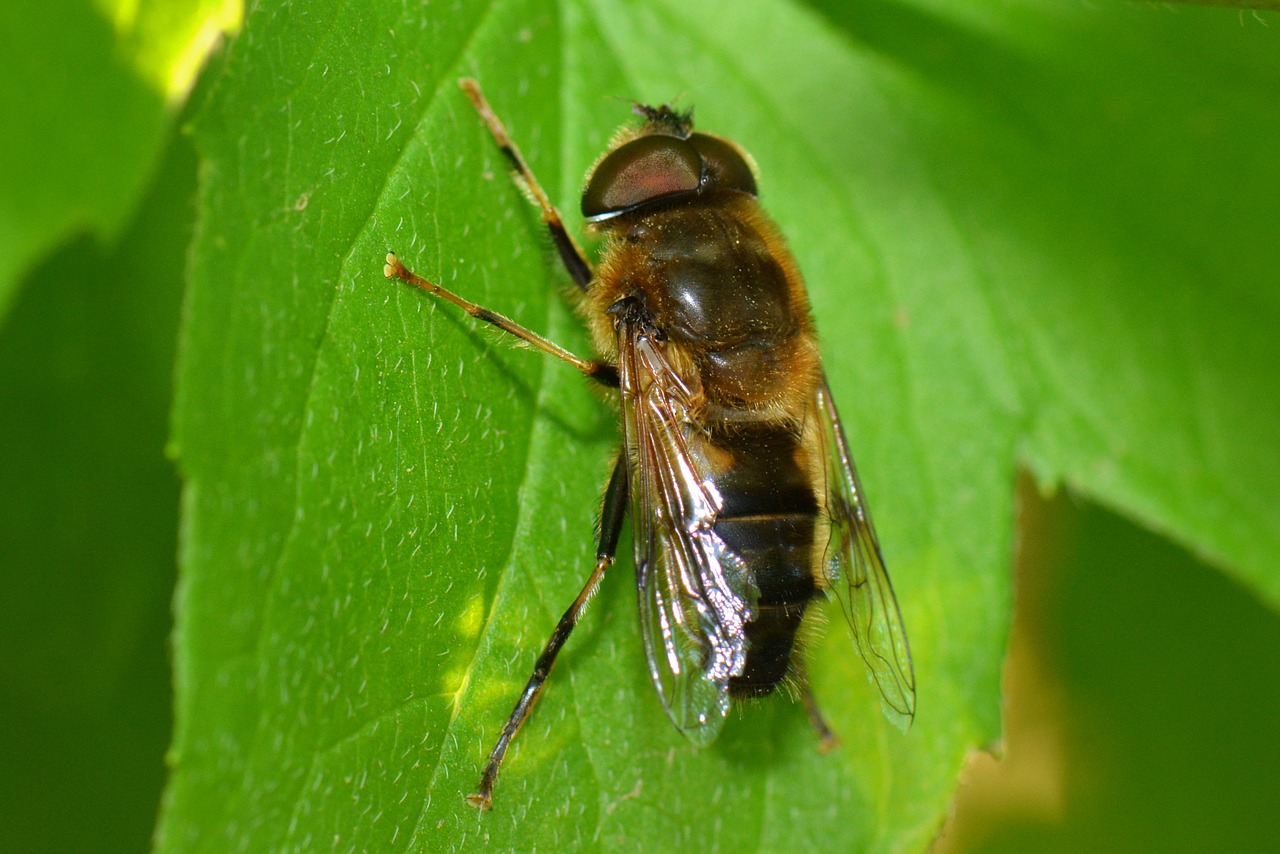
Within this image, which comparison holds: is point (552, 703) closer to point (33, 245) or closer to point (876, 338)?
point (876, 338)

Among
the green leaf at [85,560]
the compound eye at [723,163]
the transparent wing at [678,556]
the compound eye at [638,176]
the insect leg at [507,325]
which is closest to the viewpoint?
the insect leg at [507,325]

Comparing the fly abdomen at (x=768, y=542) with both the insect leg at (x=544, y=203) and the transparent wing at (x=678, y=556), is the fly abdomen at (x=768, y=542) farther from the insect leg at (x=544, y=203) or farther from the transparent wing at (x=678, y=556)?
the insect leg at (x=544, y=203)

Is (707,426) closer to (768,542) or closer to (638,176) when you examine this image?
(768,542)

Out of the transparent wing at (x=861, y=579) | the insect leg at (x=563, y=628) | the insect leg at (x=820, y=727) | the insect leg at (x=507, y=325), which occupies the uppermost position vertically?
the insect leg at (x=507, y=325)

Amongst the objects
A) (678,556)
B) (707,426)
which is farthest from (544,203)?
(678,556)

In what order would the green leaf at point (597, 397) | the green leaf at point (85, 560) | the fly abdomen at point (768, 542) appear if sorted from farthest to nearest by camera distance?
the green leaf at point (85, 560) → the fly abdomen at point (768, 542) → the green leaf at point (597, 397)

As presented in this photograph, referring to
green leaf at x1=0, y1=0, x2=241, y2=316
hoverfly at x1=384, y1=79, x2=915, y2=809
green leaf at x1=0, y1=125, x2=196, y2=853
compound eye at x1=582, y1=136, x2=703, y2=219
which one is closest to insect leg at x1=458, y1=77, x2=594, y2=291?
hoverfly at x1=384, y1=79, x2=915, y2=809

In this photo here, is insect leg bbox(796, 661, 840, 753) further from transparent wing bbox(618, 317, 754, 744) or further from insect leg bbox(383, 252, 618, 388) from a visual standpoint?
insect leg bbox(383, 252, 618, 388)

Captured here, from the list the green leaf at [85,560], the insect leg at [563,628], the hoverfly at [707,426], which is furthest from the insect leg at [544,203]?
the green leaf at [85,560]
